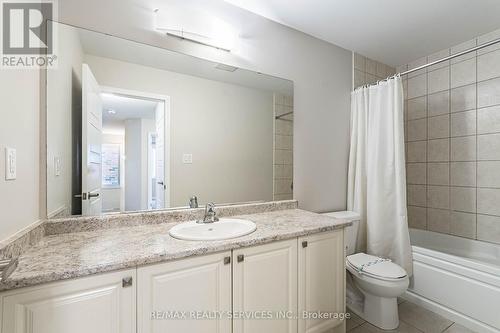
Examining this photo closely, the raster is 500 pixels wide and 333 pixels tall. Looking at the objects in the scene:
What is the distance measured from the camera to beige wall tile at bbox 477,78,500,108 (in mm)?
2068

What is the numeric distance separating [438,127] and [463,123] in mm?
214

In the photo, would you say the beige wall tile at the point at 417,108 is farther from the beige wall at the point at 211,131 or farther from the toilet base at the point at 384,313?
the toilet base at the point at 384,313

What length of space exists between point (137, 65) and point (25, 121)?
65cm

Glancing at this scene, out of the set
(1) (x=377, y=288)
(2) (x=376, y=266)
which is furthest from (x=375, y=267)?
(1) (x=377, y=288)

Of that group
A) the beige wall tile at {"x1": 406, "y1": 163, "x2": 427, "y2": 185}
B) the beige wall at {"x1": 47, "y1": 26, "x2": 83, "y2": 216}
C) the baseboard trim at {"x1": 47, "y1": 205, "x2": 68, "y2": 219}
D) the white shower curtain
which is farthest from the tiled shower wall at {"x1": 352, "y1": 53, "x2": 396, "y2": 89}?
the baseboard trim at {"x1": 47, "y1": 205, "x2": 68, "y2": 219}

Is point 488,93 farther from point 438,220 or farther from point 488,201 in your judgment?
point 438,220

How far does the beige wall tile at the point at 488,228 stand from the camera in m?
2.06

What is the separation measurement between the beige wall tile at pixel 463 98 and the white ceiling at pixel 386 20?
1.55ft

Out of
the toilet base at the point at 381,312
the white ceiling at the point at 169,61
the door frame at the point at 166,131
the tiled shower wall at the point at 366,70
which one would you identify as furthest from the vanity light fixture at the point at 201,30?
the toilet base at the point at 381,312

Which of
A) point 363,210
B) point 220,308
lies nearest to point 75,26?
point 220,308

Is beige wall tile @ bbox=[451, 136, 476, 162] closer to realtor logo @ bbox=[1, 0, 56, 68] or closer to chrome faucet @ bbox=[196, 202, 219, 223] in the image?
chrome faucet @ bbox=[196, 202, 219, 223]

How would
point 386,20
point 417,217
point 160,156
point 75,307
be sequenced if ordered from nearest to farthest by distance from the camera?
point 75,307
point 160,156
point 386,20
point 417,217

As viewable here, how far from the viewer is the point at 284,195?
190 cm

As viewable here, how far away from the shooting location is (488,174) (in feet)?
6.96
